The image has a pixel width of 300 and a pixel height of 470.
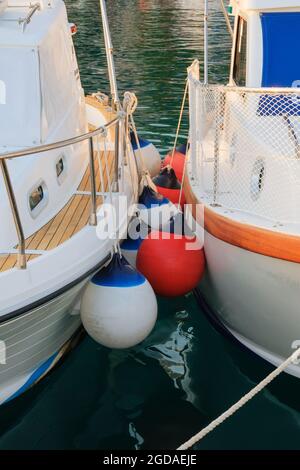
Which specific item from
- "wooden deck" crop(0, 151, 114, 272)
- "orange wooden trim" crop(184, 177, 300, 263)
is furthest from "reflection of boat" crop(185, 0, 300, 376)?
"wooden deck" crop(0, 151, 114, 272)

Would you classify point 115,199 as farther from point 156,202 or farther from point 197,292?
point 197,292

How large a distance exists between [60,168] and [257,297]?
69.0 inches

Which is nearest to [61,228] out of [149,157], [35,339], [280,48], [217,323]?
[35,339]

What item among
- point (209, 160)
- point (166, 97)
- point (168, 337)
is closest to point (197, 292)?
point (168, 337)

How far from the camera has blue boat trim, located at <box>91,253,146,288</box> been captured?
420cm

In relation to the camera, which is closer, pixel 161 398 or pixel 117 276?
pixel 117 276

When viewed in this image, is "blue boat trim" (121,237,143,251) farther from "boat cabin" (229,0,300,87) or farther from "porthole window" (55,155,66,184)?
"boat cabin" (229,0,300,87)

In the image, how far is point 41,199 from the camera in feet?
14.1

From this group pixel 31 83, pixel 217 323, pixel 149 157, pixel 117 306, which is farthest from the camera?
pixel 149 157

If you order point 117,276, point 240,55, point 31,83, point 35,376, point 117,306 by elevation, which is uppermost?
point 240,55

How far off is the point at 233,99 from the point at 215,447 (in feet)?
7.65

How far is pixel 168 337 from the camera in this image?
5.18 m

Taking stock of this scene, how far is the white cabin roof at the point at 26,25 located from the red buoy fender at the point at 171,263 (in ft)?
5.83

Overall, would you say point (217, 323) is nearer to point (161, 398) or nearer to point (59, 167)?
point (161, 398)
